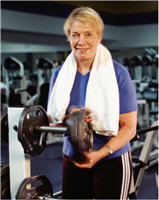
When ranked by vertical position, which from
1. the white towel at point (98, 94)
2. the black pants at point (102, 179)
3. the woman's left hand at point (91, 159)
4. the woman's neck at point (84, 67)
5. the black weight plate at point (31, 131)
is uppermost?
the woman's neck at point (84, 67)

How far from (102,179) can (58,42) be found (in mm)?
6640

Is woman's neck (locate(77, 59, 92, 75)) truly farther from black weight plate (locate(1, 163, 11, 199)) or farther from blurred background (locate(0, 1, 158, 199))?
blurred background (locate(0, 1, 158, 199))

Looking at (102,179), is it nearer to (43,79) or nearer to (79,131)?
(79,131)

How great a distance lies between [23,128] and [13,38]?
19.3 ft

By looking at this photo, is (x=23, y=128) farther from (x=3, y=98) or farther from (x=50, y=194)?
(x=3, y=98)

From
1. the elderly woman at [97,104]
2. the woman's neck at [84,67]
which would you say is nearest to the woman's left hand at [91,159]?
the elderly woman at [97,104]

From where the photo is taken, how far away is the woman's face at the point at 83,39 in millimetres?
1317

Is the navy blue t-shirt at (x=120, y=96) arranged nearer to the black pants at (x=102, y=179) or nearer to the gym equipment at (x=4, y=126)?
the black pants at (x=102, y=179)

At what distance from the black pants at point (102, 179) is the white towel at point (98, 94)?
0.45 feet

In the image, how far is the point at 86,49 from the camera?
1345mm

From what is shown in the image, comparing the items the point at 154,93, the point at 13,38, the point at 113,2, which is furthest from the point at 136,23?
the point at 154,93

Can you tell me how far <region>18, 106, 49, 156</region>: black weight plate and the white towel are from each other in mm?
272

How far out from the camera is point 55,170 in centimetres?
365

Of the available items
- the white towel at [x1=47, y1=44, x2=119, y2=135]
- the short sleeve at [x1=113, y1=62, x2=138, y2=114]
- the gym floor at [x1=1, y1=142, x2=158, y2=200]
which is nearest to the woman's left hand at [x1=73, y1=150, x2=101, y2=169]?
the white towel at [x1=47, y1=44, x2=119, y2=135]
